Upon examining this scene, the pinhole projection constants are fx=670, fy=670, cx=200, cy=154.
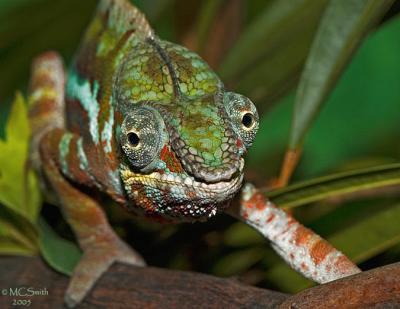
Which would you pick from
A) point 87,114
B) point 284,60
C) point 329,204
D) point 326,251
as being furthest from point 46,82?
point 326,251

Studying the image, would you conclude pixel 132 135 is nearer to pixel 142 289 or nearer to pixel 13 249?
pixel 142 289

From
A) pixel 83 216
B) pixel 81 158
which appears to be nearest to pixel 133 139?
pixel 81 158

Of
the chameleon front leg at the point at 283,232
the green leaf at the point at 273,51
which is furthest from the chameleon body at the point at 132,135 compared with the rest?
the green leaf at the point at 273,51

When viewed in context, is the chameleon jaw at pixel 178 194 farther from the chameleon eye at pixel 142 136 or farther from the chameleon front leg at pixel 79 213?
the chameleon front leg at pixel 79 213

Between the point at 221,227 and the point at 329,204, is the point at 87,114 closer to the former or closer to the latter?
the point at 221,227

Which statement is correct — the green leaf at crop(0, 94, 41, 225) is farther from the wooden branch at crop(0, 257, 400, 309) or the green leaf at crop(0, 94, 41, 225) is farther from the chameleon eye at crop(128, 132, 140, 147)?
the chameleon eye at crop(128, 132, 140, 147)
